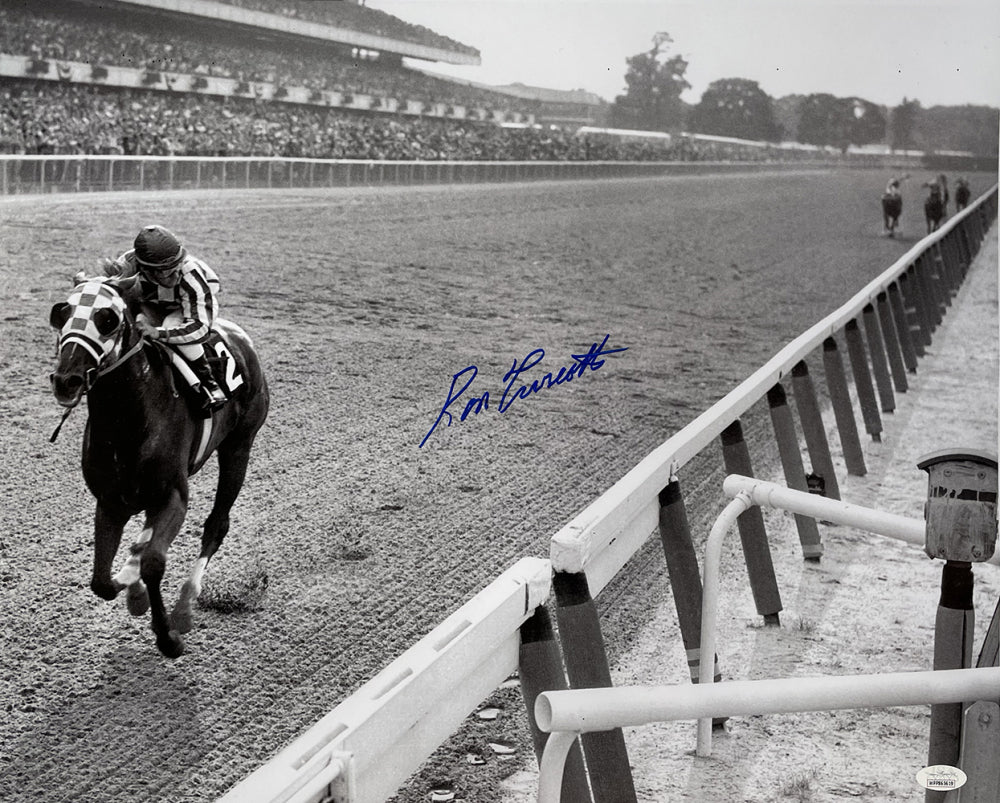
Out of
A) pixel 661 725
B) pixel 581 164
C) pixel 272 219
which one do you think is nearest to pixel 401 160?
pixel 272 219

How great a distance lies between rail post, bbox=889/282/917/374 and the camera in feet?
18.2

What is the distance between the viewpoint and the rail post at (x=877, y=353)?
5.00 m

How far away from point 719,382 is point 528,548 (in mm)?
1352

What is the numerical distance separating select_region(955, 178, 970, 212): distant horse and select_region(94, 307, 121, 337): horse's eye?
11.5 ft

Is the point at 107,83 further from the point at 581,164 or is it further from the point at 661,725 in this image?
the point at 661,725

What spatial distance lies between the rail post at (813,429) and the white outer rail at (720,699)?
2359 millimetres

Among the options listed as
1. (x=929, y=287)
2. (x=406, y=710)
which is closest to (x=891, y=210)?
(x=929, y=287)

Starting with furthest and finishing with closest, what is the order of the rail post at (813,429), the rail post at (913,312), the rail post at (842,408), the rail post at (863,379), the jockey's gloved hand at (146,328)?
1. the rail post at (913,312)
2. the rail post at (863,379)
3. the rail post at (842,408)
4. the rail post at (813,429)
5. the jockey's gloved hand at (146,328)

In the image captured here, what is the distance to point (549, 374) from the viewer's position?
A: 3.22 metres

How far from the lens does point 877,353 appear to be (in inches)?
198

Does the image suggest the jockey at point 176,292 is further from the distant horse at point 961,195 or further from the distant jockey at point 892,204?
the distant horse at point 961,195

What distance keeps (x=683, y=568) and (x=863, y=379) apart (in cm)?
246

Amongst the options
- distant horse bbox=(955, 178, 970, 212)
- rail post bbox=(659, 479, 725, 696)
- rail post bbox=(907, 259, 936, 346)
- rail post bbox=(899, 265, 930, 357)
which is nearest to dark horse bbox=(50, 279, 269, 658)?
rail post bbox=(659, 479, 725, 696)
